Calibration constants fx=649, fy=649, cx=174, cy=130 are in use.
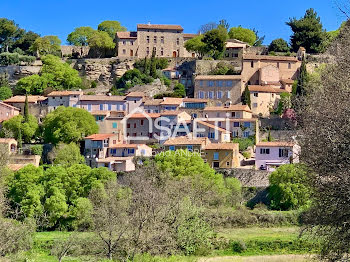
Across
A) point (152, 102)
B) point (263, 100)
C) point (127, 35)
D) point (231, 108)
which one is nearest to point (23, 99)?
point (152, 102)

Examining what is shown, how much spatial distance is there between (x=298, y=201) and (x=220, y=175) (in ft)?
22.4

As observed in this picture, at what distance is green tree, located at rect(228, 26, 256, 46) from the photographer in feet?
301

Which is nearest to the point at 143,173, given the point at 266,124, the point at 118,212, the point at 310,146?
the point at 118,212

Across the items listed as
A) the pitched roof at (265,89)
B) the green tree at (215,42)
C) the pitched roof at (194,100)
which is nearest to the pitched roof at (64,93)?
the pitched roof at (194,100)

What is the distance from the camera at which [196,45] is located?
8200 cm

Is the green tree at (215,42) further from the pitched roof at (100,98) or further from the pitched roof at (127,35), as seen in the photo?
the pitched roof at (100,98)

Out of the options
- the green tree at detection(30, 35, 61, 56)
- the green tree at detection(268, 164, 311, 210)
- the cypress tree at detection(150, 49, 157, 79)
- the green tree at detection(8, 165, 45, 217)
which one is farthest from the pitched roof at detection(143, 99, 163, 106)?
the green tree at detection(30, 35, 61, 56)

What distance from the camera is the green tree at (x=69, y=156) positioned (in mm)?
56319

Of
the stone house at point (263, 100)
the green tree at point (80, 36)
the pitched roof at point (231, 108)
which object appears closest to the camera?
the pitched roof at point (231, 108)

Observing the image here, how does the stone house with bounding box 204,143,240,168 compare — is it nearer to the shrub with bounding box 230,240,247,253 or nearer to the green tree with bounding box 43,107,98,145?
the green tree with bounding box 43,107,98,145

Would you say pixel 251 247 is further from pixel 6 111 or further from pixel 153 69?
pixel 153 69

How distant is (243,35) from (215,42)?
12.0 meters

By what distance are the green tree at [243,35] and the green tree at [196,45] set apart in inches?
370

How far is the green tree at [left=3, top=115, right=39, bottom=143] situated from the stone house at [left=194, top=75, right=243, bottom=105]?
59.6 ft
